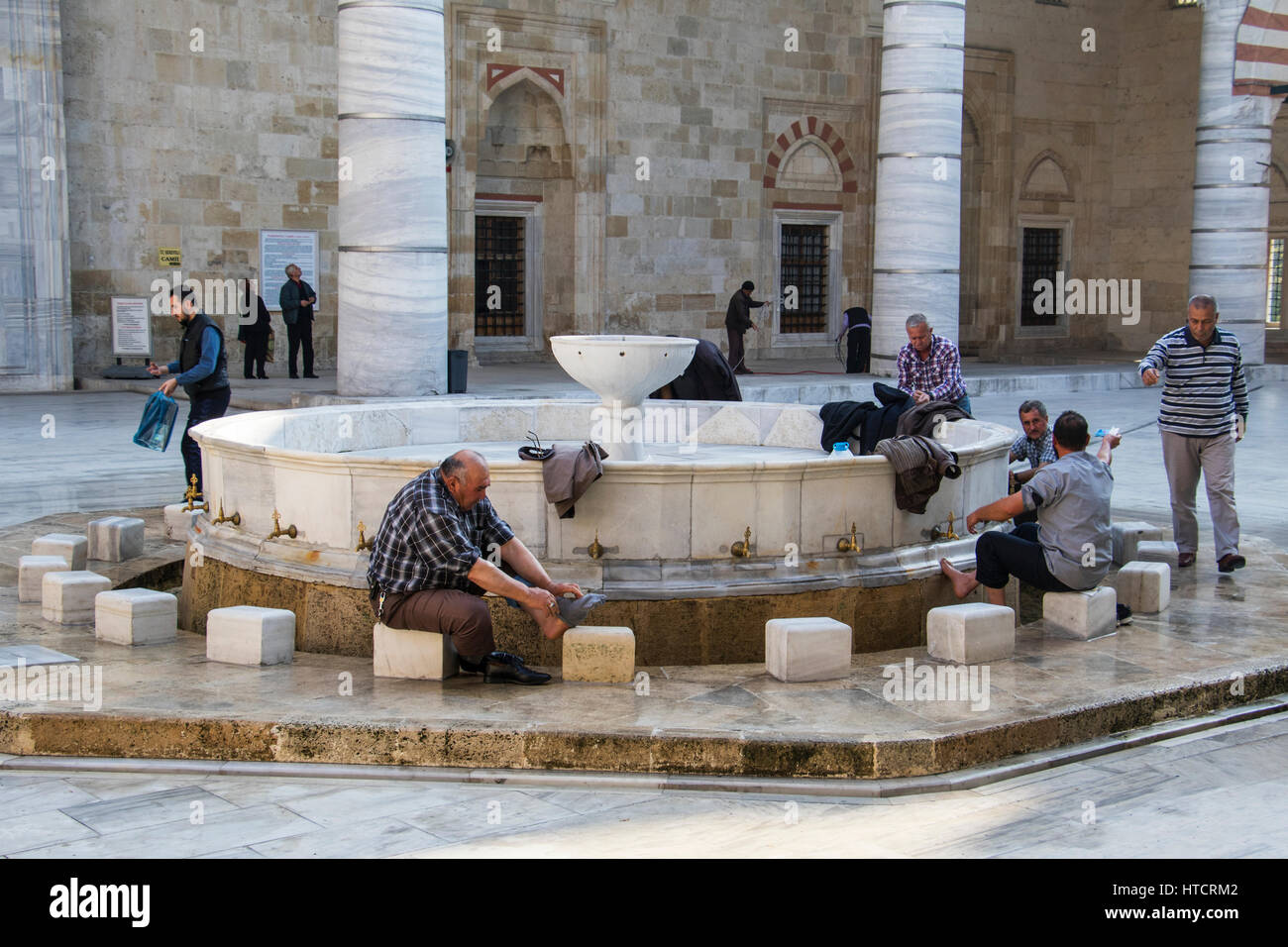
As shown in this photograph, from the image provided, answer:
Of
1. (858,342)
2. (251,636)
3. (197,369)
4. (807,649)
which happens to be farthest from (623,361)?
(858,342)

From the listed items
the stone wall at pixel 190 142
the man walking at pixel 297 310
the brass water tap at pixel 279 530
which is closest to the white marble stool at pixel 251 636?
the brass water tap at pixel 279 530

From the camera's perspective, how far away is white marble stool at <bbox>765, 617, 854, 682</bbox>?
6.09 meters

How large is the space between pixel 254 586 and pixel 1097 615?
3914mm

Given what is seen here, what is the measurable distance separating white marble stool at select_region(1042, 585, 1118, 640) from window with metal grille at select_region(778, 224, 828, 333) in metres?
18.3

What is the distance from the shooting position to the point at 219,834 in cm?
462

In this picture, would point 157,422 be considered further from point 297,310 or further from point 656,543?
point 297,310

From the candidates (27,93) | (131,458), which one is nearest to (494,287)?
(27,93)

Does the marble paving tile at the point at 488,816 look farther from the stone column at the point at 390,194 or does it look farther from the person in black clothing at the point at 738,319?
the person in black clothing at the point at 738,319

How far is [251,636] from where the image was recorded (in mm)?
6328

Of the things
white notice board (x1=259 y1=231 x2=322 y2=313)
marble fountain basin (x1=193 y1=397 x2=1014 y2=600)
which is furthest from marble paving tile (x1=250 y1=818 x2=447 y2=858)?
white notice board (x1=259 y1=231 x2=322 y2=313)

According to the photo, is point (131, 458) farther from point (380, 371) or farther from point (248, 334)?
point (248, 334)

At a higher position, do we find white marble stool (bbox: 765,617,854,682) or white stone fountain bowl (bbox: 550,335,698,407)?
white stone fountain bowl (bbox: 550,335,698,407)

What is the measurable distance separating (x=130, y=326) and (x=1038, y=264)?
16907 millimetres

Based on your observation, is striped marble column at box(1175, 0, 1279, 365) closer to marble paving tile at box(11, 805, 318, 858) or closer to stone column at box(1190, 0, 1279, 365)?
stone column at box(1190, 0, 1279, 365)
